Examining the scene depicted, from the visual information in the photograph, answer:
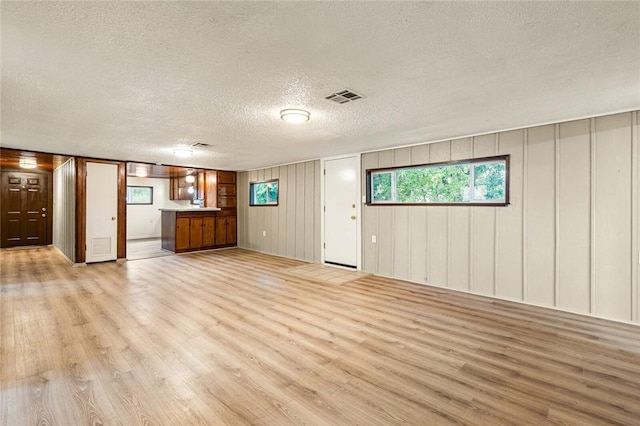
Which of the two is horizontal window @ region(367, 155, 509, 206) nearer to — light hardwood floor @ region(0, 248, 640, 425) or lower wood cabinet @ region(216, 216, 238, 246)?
light hardwood floor @ region(0, 248, 640, 425)

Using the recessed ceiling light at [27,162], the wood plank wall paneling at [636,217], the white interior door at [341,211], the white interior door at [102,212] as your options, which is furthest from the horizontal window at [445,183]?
the recessed ceiling light at [27,162]

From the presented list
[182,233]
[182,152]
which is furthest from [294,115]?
[182,233]

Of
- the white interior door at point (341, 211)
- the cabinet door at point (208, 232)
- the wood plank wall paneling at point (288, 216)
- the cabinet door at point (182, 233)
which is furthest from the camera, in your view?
the cabinet door at point (208, 232)

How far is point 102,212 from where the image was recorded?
20.7 feet

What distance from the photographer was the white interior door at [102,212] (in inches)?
242

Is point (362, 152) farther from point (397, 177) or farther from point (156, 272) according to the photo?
point (156, 272)

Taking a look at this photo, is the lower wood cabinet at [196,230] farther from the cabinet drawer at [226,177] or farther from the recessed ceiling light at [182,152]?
the recessed ceiling light at [182,152]

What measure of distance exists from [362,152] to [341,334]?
3584mm

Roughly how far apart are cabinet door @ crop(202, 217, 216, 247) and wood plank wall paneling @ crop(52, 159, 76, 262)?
9.19 feet

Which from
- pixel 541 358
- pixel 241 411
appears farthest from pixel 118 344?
pixel 541 358

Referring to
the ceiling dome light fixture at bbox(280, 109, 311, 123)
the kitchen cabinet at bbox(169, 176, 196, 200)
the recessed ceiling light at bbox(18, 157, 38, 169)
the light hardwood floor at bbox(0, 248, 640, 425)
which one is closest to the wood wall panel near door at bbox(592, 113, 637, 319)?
the light hardwood floor at bbox(0, 248, 640, 425)

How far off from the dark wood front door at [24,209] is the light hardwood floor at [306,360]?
Result: 18.8 feet

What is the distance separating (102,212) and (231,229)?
3241 millimetres

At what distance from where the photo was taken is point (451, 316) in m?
3.29
